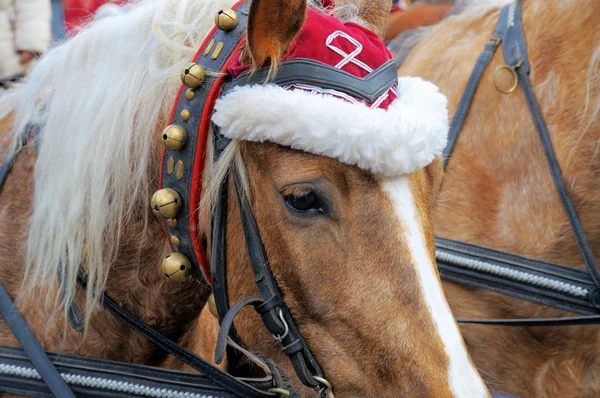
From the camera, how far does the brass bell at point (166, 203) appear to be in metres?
1.50

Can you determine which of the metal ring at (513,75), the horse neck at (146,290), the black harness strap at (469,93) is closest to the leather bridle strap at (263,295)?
the horse neck at (146,290)

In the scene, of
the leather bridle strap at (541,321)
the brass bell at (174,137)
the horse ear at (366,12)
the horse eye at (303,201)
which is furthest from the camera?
the leather bridle strap at (541,321)

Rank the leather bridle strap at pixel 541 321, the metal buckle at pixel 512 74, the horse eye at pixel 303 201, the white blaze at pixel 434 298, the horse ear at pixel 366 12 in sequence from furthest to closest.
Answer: the metal buckle at pixel 512 74, the leather bridle strap at pixel 541 321, the horse ear at pixel 366 12, the horse eye at pixel 303 201, the white blaze at pixel 434 298

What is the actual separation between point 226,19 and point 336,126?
0.34 metres

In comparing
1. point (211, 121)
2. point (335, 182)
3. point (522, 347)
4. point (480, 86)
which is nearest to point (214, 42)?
point (211, 121)

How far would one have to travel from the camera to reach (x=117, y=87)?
1.58 metres

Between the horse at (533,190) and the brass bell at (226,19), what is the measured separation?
42.9 inches

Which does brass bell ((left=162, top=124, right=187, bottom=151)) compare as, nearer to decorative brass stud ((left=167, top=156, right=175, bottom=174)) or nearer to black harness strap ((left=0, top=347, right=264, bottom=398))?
decorative brass stud ((left=167, top=156, right=175, bottom=174))

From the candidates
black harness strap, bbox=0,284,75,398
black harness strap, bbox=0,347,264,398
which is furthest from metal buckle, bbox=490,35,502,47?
black harness strap, bbox=0,284,75,398

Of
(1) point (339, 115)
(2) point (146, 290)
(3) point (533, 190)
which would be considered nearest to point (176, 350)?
(2) point (146, 290)

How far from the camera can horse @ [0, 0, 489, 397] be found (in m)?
1.33

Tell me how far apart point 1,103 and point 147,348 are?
2.61 feet

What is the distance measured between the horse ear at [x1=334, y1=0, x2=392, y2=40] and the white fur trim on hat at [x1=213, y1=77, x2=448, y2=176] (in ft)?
0.97

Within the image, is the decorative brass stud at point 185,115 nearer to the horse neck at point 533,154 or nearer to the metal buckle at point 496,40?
the horse neck at point 533,154
